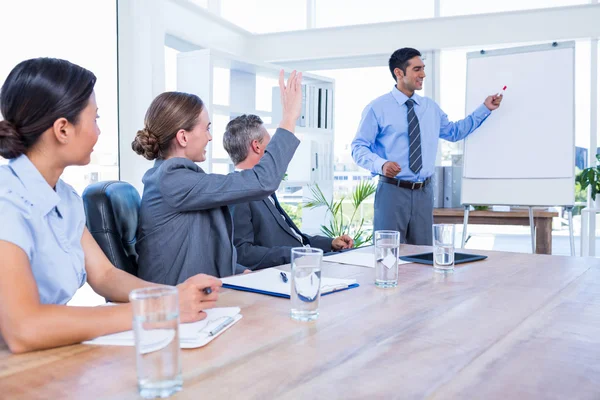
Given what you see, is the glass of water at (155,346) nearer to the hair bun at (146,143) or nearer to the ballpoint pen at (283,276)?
the ballpoint pen at (283,276)

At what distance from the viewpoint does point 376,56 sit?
4863 mm

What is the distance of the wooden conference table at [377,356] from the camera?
28.2 inches

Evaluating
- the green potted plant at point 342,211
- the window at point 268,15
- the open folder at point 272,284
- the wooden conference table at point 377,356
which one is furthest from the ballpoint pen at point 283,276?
the window at point 268,15

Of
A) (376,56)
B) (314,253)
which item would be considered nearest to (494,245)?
(376,56)

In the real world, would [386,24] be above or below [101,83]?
above

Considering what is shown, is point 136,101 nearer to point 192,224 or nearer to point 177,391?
point 192,224

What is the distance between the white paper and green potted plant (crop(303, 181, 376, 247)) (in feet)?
9.92

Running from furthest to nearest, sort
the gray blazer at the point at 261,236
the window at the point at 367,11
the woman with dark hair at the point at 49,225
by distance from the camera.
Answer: the window at the point at 367,11 < the gray blazer at the point at 261,236 < the woman with dark hair at the point at 49,225

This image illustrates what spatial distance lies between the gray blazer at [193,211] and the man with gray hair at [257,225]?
326 mm

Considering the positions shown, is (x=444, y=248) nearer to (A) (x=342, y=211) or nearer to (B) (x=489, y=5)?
(A) (x=342, y=211)

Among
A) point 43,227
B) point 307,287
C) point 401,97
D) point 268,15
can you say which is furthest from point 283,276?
point 268,15

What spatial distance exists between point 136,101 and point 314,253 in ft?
9.83

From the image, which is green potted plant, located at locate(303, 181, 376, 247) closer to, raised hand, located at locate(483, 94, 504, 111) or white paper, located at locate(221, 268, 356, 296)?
raised hand, located at locate(483, 94, 504, 111)

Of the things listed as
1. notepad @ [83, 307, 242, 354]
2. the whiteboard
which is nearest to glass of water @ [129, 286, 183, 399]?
notepad @ [83, 307, 242, 354]
